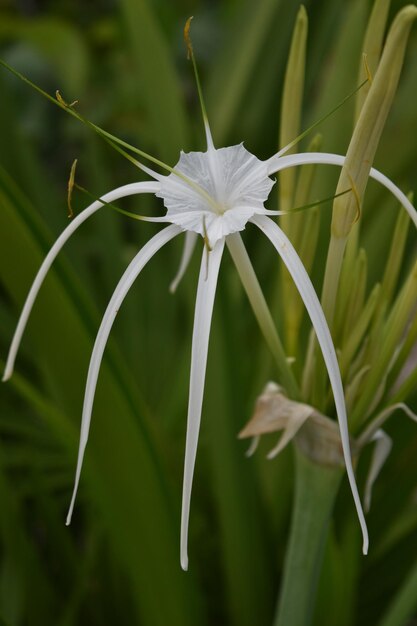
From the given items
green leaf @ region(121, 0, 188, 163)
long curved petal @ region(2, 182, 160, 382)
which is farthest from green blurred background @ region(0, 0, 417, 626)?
long curved petal @ region(2, 182, 160, 382)

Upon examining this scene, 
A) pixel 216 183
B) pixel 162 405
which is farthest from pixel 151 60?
pixel 216 183

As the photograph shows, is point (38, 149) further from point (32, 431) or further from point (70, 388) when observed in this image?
point (70, 388)

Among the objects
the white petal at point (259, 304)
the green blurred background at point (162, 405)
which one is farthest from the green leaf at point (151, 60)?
the white petal at point (259, 304)

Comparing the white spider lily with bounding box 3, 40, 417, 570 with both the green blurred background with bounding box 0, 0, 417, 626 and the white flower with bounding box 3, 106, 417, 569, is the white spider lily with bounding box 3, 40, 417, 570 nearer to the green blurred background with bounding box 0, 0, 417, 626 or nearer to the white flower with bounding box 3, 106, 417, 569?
the white flower with bounding box 3, 106, 417, 569

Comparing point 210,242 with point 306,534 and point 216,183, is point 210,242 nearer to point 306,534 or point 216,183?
point 216,183

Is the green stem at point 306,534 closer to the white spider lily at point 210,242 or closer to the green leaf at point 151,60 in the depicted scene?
the white spider lily at point 210,242

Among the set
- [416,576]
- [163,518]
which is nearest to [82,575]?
[163,518]
